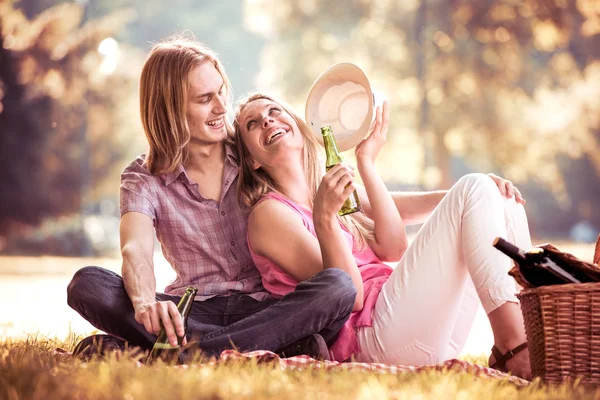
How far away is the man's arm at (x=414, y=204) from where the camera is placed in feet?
7.58

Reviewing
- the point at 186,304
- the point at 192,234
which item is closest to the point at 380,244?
Result: the point at 192,234

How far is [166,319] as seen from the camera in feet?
5.61

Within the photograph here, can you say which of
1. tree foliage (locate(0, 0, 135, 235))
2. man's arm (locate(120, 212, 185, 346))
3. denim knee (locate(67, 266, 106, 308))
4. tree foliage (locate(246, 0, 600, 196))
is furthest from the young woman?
tree foliage (locate(0, 0, 135, 235))

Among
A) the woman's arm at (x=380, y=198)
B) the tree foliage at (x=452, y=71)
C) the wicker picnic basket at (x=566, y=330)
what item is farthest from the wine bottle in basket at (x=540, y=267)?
the tree foliage at (x=452, y=71)

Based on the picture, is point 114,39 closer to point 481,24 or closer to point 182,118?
point 481,24

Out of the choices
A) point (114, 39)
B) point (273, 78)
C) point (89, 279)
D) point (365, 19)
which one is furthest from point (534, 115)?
point (89, 279)

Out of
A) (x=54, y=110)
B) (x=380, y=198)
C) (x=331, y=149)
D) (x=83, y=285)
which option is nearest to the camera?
(x=83, y=285)

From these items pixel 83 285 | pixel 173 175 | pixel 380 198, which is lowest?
pixel 83 285

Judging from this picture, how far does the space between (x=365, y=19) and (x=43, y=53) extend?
3.86 meters

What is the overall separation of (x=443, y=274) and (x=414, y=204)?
49 centimetres

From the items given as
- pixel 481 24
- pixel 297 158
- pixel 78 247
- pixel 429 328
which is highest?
pixel 481 24

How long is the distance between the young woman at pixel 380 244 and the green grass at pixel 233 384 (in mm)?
308

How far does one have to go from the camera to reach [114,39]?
9.73 m

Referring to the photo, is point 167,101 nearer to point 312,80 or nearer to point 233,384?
point 233,384
